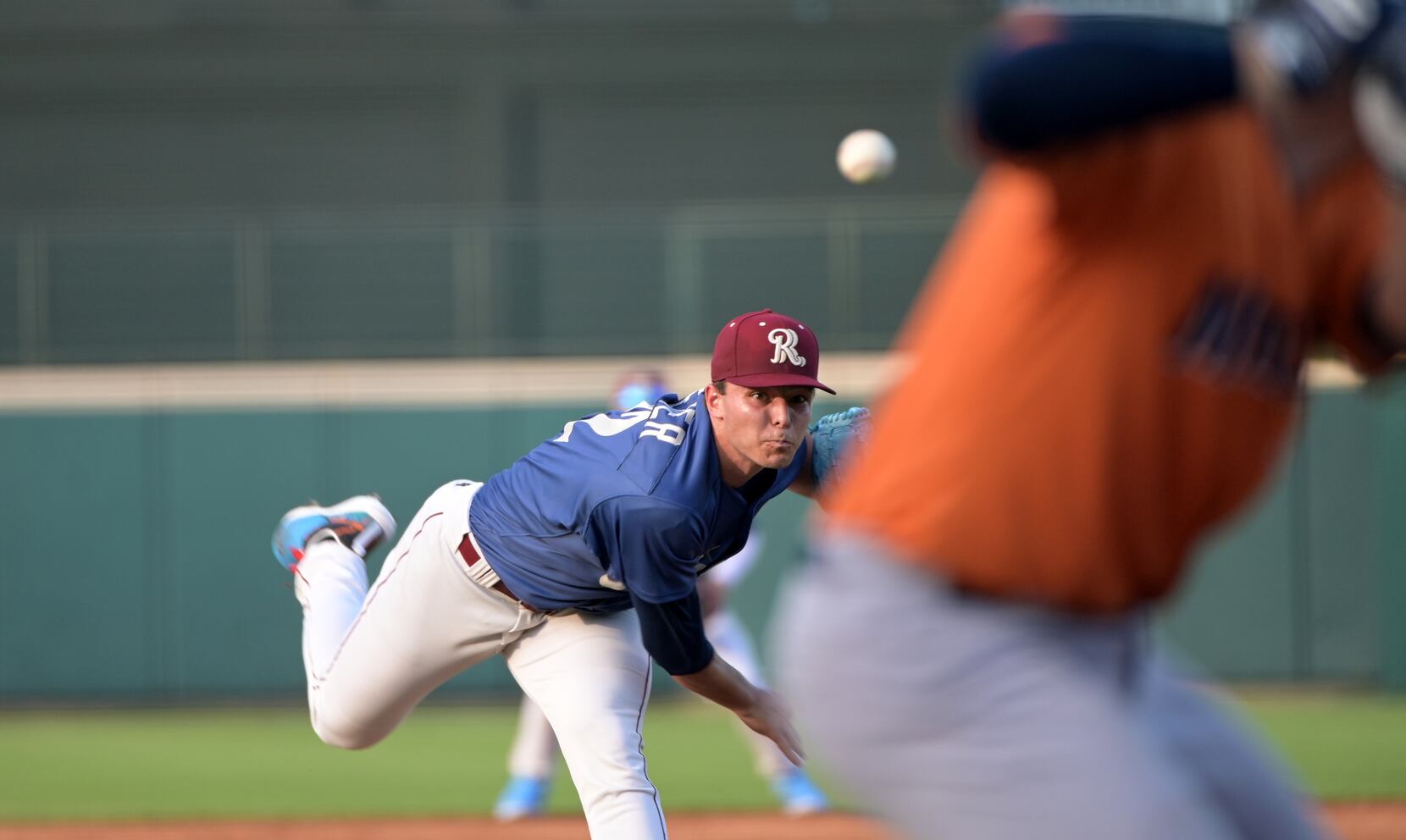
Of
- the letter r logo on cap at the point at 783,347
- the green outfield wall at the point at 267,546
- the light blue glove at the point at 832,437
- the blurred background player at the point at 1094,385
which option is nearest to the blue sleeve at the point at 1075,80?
the blurred background player at the point at 1094,385

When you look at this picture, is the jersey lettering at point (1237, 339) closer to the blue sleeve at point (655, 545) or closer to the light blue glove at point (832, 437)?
the blue sleeve at point (655, 545)

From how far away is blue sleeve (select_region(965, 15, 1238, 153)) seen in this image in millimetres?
1732

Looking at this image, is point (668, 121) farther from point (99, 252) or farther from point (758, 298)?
point (99, 252)

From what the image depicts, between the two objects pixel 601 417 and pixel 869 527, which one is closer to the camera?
pixel 869 527

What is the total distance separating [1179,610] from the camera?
11.9 m

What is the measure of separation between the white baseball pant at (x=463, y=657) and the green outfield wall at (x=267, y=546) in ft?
24.5

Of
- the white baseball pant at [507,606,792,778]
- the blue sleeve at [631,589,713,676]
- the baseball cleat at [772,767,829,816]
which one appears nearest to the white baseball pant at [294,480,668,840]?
the blue sleeve at [631,589,713,676]

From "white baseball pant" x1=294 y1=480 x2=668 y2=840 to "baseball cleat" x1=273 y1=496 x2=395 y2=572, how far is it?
369 millimetres

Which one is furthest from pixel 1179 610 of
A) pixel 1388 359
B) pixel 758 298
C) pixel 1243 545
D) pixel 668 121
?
pixel 1388 359

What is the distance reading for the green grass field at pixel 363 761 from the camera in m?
7.81

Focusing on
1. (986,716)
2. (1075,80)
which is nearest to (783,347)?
(986,716)

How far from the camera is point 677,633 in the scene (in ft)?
12.5

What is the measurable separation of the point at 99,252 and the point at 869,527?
12.7 meters

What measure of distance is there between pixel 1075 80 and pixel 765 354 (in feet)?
7.44
